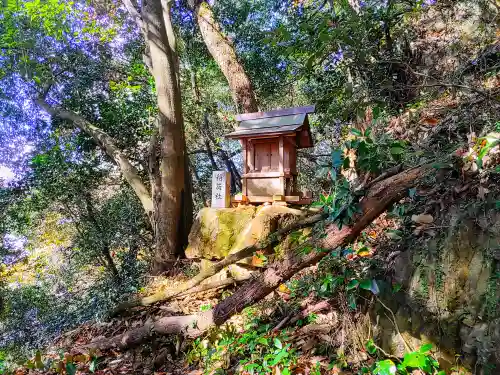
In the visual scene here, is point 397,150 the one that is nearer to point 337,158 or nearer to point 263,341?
point 337,158

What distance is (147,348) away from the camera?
3.28 meters

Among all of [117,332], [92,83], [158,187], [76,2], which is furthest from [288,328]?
[76,2]

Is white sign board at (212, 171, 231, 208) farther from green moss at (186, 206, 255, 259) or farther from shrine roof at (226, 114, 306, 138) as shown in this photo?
shrine roof at (226, 114, 306, 138)

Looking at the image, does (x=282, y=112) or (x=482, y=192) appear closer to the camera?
(x=482, y=192)

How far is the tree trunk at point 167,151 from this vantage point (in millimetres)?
5594

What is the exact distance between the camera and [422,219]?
2258 mm

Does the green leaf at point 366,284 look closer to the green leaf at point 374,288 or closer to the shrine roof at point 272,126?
the green leaf at point 374,288

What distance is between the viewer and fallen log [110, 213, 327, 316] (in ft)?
8.89

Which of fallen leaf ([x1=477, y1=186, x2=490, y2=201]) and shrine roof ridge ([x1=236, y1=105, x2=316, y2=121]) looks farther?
shrine roof ridge ([x1=236, y1=105, x2=316, y2=121])

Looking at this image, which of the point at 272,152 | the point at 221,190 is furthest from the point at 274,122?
the point at 221,190

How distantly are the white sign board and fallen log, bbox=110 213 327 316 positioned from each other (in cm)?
185

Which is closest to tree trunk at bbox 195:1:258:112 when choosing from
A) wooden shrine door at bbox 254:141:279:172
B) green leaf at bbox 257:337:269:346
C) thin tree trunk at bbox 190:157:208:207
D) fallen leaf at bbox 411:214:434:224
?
wooden shrine door at bbox 254:141:279:172

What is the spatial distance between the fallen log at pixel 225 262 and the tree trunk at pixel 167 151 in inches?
65.3

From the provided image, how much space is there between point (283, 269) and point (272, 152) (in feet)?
9.94
